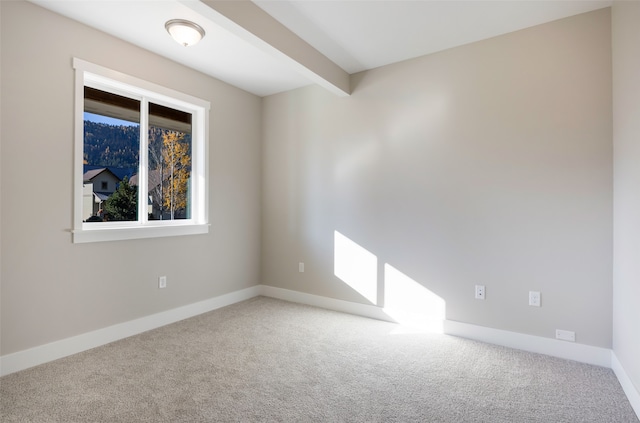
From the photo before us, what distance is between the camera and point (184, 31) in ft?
8.45

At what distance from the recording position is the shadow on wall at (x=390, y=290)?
316 centimetres

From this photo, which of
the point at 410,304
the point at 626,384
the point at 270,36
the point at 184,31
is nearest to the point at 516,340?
the point at 626,384

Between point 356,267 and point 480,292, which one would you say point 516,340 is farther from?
point 356,267

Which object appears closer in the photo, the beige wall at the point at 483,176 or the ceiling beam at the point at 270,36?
the ceiling beam at the point at 270,36

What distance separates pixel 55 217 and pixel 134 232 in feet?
1.99

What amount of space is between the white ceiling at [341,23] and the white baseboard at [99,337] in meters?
2.49

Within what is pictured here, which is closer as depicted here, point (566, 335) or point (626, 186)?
point (626, 186)

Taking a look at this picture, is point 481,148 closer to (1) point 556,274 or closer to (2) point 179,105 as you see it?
(1) point 556,274

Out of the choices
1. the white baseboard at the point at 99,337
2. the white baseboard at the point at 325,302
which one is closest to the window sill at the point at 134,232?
the white baseboard at the point at 99,337

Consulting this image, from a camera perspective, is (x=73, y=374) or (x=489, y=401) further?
(x=73, y=374)

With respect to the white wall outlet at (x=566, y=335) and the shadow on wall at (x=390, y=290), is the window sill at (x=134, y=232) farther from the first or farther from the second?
the white wall outlet at (x=566, y=335)

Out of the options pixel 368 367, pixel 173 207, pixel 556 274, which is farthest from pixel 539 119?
pixel 173 207

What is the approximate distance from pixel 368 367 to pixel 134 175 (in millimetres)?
2717

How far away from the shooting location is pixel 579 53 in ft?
8.25
